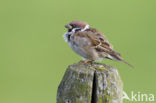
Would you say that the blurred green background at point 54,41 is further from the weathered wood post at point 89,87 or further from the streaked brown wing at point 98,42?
the weathered wood post at point 89,87

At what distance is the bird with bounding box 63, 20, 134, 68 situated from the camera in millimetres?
5984

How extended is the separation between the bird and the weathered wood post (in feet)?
4.87

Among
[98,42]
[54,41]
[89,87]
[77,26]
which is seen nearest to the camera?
[89,87]

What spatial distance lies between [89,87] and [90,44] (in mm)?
1724

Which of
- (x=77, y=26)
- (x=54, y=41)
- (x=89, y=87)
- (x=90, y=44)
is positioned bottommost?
(x=89, y=87)

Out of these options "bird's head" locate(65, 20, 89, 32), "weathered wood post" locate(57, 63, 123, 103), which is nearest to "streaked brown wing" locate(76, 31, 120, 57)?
"bird's head" locate(65, 20, 89, 32)

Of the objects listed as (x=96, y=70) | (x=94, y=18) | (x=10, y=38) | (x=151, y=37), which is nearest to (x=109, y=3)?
(x=94, y=18)

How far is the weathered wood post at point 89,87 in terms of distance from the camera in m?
4.36

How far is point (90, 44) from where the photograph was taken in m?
6.02

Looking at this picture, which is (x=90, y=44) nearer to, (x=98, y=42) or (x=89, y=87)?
(x=98, y=42)

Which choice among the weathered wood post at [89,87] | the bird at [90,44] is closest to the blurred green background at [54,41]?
the bird at [90,44]

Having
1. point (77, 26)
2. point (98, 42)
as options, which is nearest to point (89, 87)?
point (98, 42)

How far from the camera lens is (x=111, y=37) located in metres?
12.3

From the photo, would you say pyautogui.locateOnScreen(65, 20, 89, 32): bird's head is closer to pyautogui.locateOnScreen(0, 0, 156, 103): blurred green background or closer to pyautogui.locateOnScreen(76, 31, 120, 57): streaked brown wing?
pyautogui.locateOnScreen(76, 31, 120, 57): streaked brown wing
